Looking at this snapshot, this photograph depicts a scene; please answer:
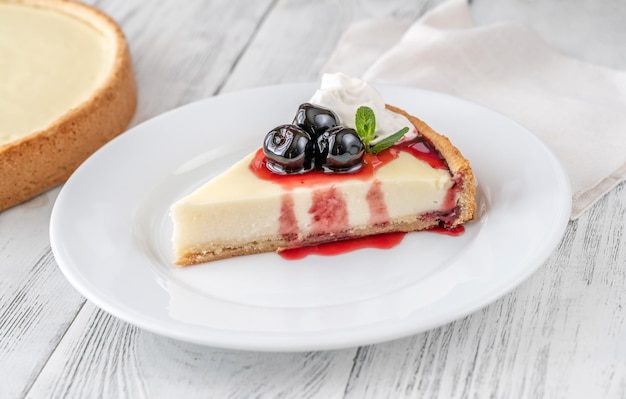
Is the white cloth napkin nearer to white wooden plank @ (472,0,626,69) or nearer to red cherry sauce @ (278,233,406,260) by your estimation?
white wooden plank @ (472,0,626,69)

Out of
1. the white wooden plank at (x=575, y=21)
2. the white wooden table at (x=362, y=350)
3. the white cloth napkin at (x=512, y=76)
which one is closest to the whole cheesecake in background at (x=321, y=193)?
the white wooden table at (x=362, y=350)

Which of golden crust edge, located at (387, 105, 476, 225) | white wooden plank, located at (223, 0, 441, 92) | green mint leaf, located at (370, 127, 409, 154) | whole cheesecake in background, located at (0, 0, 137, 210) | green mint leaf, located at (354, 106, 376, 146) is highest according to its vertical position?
green mint leaf, located at (354, 106, 376, 146)

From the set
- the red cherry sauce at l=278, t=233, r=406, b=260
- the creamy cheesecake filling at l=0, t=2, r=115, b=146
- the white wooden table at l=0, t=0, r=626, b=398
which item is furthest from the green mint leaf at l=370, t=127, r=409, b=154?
the creamy cheesecake filling at l=0, t=2, r=115, b=146

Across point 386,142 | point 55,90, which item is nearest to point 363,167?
point 386,142

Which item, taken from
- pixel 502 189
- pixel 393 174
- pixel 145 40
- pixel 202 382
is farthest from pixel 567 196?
pixel 145 40

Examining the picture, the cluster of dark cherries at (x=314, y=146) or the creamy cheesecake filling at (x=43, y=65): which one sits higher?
the cluster of dark cherries at (x=314, y=146)

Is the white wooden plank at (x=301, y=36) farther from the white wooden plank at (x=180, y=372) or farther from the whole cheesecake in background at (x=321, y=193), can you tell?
the white wooden plank at (x=180, y=372)

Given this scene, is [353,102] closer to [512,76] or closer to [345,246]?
[345,246]
